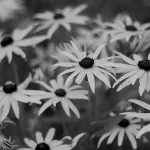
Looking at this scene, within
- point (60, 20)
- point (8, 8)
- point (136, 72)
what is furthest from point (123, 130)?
point (8, 8)

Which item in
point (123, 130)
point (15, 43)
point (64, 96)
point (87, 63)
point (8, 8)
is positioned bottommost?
point (123, 130)

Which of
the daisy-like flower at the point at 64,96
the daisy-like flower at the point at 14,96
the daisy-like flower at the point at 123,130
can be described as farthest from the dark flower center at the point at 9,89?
the daisy-like flower at the point at 123,130

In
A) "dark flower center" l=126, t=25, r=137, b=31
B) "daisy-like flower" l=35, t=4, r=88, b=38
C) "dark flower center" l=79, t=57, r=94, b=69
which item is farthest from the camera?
"daisy-like flower" l=35, t=4, r=88, b=38

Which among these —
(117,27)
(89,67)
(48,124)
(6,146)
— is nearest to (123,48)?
(117,27)

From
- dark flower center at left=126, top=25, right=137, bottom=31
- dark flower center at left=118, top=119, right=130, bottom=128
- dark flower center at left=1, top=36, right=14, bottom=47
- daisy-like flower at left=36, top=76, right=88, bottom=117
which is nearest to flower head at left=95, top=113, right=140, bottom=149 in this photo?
dark flower center at left=118, top=119, right=130, bottom=128

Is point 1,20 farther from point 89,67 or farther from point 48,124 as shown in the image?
point 89,67

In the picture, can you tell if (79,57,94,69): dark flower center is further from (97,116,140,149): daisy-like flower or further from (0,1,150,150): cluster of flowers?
(97,116,140,149): daisy-like flower

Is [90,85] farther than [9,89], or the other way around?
[9,89]

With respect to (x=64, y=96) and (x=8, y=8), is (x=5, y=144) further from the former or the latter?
(x=8, y=8)

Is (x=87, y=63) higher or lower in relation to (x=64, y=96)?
higher

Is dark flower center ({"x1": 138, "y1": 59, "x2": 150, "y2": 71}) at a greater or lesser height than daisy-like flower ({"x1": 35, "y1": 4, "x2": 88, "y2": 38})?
lesser

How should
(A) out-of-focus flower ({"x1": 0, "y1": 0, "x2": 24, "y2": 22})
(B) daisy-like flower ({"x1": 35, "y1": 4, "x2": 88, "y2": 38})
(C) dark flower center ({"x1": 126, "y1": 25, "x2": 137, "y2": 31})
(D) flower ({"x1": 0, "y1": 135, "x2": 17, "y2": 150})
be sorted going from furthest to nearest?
(A) out-of-focus flower ({"x1": 0, "y1": 0, "x2": 24, "y2": 22}), (B) daisy-like flower ({"x1": 35, "y1": 4, "x2": 88, "y2": 38}), (C) dark flower center ({"x1": 126, "y1": 25, "x2": 137, "y2": 31}), (D) flower ({"x1": 0, "y1": 135, "x2": 17, "y2": 150})

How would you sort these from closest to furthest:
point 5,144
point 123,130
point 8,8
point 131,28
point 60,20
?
1. point 5,144
2. point 123,130
3. point 131,28
4. point 60,20
5. point 8,8
